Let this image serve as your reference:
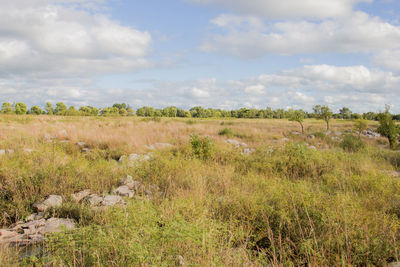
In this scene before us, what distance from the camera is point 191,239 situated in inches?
109

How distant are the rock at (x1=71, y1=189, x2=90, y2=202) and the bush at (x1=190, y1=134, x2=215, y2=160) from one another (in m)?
4.42

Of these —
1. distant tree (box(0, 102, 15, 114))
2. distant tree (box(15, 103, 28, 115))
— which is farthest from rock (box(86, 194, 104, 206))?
distant tree (box(15, 103, 28, 115))

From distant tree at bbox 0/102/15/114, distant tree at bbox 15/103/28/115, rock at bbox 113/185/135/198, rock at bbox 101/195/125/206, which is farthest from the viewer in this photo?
distant tree at bbox 15/103/28/115

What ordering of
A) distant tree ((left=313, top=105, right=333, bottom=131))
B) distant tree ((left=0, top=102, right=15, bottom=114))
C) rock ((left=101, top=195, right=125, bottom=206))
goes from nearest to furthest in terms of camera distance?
rock ((left=101, top=195, right=125, bottom=206)) < distant tree ((left=313, top=105, right=333, bottom=131)) < distant tree ((left=0, top=102, right=15, bottom=114))

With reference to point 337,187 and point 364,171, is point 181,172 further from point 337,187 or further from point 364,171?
point 364,171

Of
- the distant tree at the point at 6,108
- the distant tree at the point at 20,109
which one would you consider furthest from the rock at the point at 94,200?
the distant tree at the point at 20,109

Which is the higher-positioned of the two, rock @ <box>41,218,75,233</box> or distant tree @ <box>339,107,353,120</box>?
distant tree @ <box>339,107,353,120</box>

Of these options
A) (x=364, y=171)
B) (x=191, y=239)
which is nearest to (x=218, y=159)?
(x=364, y=171)

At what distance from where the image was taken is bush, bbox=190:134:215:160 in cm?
954

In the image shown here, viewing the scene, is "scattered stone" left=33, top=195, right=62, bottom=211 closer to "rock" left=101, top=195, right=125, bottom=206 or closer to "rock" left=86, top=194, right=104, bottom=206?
"rock" left=86, top=194, right=104, bottom=206

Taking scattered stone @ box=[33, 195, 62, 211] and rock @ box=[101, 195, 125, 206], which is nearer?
scattered stone @ box=[33, 195, 62, 211]

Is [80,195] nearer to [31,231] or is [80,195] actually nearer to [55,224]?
[55,224]

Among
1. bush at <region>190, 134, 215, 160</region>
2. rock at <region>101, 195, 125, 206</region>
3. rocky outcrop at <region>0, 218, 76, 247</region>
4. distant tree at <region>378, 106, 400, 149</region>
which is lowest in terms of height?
rocky outcrop at <region>0, 218, 76, 247</region>

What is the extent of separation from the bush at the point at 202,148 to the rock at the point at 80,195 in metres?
4.42
